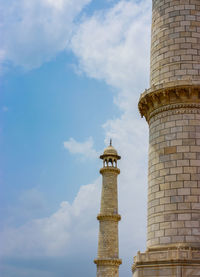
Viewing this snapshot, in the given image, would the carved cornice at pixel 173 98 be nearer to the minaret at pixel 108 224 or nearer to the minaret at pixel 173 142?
the minaret at pixel 173 142

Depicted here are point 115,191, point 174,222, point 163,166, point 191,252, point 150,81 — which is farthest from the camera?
point 115,191

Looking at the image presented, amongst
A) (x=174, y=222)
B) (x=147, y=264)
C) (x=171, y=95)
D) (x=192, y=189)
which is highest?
(x=171, y=95)

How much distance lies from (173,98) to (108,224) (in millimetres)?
20552

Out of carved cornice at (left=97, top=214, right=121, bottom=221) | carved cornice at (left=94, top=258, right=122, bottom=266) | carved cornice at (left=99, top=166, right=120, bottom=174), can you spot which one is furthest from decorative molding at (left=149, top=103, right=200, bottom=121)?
carved cornice at (left=99, top=166, right=120, bottom=174)

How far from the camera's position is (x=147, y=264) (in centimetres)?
1230

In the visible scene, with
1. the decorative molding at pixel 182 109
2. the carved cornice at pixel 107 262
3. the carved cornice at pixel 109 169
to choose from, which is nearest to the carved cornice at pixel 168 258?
the decorative molding at pixel 182 109

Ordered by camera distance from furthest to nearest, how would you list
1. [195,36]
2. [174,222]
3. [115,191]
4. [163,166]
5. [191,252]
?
[115,191]
[195,36]
[163,166]
[174,222]
[191,252]

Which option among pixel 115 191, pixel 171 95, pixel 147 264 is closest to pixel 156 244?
pixel 147 264

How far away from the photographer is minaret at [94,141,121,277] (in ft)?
104

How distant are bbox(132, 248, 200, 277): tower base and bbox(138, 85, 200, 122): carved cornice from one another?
4793 millimetres

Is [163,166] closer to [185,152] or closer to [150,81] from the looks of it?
[185,152]

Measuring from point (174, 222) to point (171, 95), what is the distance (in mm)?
4361

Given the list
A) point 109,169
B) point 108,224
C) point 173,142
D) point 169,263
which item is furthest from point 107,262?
point 169,263

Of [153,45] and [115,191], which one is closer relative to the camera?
[153,45]
